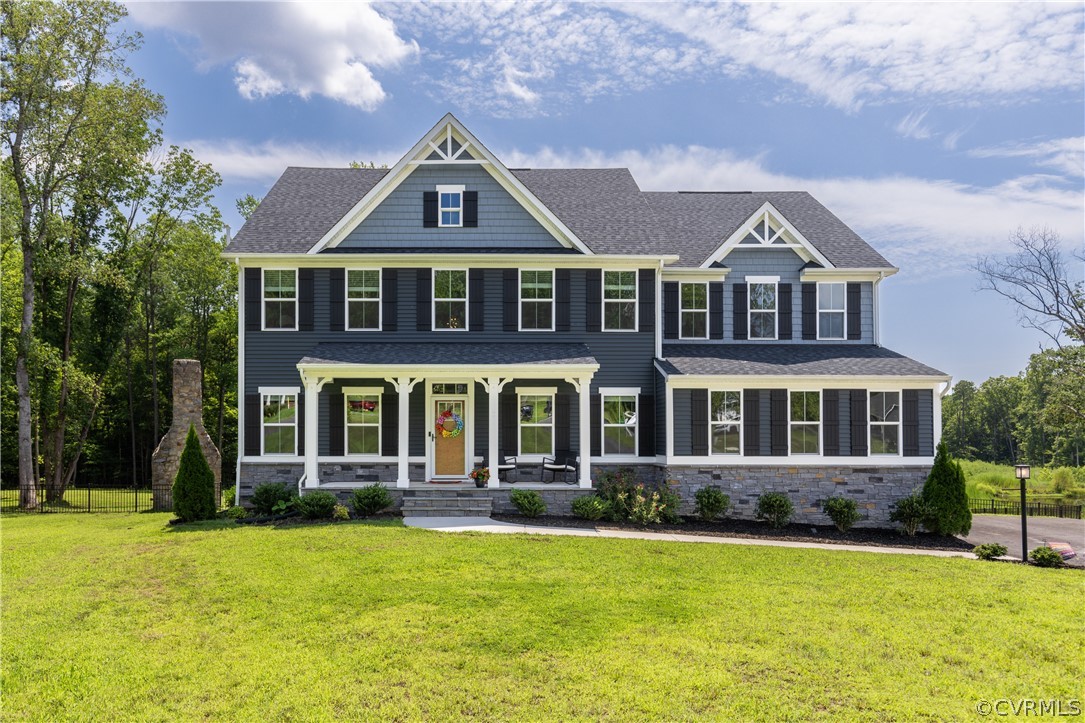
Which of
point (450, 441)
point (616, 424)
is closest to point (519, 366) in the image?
point (450, 441)

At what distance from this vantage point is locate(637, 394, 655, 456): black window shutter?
18.6 m

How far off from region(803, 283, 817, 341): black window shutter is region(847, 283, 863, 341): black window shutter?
1042 mm

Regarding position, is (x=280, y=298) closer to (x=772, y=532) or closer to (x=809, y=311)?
(x=772, y=532)

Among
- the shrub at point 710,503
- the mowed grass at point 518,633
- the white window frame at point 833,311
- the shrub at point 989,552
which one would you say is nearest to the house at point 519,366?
the white window frame at point 833,311

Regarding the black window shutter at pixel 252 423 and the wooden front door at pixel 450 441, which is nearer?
the black window shutter at pixel 252 423

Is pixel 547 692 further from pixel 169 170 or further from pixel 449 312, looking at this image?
pixel 169 170

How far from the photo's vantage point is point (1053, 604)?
998cm

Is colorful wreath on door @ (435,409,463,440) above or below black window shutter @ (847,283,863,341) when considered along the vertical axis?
below

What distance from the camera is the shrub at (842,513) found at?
54.2 feet

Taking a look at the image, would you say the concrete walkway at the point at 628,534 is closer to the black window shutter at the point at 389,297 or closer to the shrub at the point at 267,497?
the shrub at the point at 267,497

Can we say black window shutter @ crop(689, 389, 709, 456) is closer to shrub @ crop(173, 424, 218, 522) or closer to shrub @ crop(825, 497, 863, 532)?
shrub @ crop(825, 497, 863, 532)

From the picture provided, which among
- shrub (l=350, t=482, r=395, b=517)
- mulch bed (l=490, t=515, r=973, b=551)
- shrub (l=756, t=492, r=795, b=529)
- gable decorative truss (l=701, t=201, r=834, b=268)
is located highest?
gable decorative truss (l=701, t=201, r=834, b=268)

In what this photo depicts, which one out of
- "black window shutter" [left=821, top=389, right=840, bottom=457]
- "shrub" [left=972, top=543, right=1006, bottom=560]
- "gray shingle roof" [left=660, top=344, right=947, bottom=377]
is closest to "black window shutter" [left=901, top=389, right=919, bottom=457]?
"gray shingle roof" [left=660, top=344, right=947, bottom=377]

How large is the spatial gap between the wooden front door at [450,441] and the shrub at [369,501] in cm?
255
